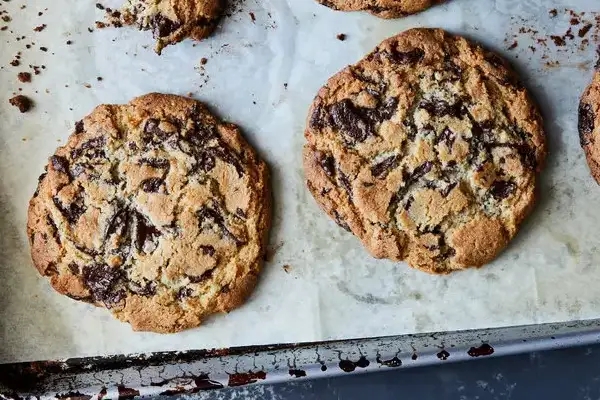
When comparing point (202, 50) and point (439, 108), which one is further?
point (202, 50)

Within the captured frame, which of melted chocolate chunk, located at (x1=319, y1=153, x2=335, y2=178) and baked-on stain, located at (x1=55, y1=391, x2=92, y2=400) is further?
baked-on stain, located at (x1=55, y1=391, x2=92, y2=400)

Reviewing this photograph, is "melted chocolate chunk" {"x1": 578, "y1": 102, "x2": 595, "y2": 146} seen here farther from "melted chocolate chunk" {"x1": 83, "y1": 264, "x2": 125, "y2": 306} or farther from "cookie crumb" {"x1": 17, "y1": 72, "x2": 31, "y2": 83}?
"cookie crumb" {"x1": 17, "y1": 72, "x2": 31, "y2": 83}

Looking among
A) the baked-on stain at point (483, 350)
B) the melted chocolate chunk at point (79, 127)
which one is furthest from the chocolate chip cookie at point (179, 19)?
the baked-on stain at point (483, 350)

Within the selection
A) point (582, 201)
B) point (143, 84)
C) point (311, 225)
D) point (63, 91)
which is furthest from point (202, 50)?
point (582, 201)

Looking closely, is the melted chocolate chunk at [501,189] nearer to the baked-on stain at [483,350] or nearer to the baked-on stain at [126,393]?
the baked-on stain at [483,350]

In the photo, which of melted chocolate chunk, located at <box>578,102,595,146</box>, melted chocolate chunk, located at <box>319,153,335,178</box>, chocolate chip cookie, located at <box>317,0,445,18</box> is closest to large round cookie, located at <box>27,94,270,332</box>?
melted chocolate chunk, located at <box>319,153,335,178</box>

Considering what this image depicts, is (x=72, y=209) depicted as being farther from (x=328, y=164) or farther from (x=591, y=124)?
(x=591, y=124)

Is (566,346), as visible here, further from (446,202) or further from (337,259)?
(337,259)
